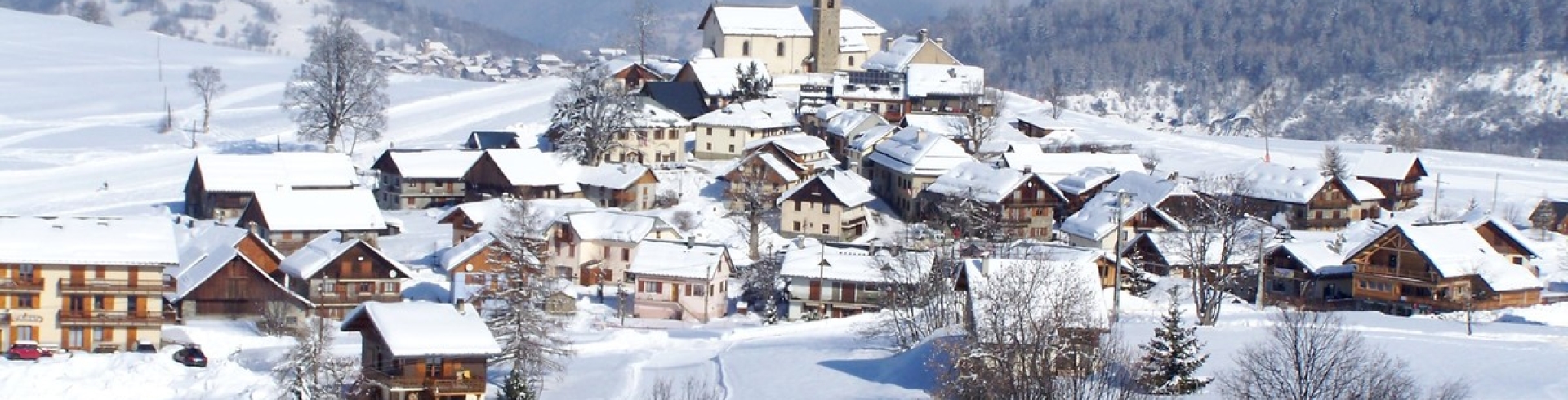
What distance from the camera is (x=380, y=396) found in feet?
114

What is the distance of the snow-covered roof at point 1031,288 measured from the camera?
3120 cm

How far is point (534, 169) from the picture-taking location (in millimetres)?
60500

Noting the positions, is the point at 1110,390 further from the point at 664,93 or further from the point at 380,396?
the point at 664,93

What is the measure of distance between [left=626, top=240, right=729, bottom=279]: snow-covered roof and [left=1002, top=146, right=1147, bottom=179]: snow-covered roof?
18064 mm

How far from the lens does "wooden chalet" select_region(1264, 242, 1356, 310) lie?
5138 cm

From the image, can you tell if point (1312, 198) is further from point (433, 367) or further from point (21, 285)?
point (21, 285)

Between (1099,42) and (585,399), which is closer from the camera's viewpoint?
(585,399)

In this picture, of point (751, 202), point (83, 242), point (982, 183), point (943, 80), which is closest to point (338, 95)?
point (751, 202)

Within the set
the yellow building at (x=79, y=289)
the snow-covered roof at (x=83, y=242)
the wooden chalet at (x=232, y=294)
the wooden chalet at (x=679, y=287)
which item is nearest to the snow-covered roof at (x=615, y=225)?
the wooden chalet at (x=679, y=287)

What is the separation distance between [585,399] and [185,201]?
95.7 feet

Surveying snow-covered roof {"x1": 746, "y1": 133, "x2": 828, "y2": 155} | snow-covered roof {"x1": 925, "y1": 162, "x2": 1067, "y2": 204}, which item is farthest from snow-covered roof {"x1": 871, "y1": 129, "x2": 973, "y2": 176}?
snow-covered roof {"x1": 746, "y1": 133, "x2": 828, "y2": 155}

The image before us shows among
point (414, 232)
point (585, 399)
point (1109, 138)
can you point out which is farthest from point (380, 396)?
point (1109, 138)

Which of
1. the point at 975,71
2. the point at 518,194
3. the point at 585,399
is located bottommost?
the point at 585,399

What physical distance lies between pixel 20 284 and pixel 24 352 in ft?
6.78
